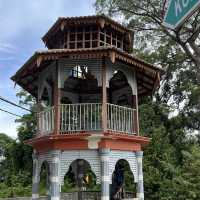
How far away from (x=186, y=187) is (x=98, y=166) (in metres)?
7.41

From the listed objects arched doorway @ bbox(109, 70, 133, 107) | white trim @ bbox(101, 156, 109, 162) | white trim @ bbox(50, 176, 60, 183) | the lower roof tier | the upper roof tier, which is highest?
the upper roof tier

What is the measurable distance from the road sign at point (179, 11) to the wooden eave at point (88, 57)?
27.1ft

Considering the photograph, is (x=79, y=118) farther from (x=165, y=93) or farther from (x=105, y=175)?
(x=165, y=93)

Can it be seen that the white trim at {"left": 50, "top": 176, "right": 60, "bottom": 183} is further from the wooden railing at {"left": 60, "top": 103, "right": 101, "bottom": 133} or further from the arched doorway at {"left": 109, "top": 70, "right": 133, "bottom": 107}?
the arched doorway at {"left": 109, "top": 70, "right": 133, "bottom": 107}

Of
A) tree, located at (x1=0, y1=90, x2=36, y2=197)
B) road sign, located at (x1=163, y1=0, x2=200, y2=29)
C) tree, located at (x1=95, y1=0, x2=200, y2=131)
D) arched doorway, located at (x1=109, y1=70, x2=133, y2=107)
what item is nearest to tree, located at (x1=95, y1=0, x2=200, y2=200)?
tree, located at (x1=95, y1=0, x2=200, y2=131)

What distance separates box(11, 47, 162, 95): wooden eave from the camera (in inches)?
406

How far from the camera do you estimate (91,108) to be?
1018cm

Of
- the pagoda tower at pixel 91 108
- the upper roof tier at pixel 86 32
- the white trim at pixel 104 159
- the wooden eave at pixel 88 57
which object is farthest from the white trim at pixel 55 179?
the upper roof tier at pixel 86 32

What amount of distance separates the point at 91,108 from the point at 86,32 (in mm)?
3080

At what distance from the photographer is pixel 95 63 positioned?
11.0 meters

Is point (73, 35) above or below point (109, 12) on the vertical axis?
below

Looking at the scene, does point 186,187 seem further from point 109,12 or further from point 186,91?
point 109,12

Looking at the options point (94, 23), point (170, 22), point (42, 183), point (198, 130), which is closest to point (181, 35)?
point (198, 130)

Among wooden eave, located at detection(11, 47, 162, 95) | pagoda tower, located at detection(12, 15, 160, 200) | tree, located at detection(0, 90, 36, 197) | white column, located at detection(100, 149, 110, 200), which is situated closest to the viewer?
white column, located at detection(100, 149, 110, 200)
